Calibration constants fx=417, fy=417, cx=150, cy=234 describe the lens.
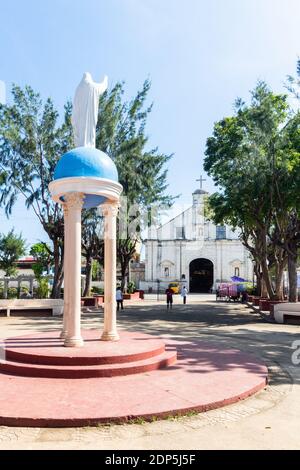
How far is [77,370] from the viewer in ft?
23.1

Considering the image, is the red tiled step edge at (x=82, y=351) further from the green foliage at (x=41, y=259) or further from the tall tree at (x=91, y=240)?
the green foliage at (x=41, y=259)

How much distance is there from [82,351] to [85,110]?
5394 millimetres

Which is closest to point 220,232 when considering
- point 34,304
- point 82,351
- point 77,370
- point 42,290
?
point 42,290

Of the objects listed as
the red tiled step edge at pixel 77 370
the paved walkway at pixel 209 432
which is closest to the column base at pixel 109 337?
the red tiled step edge at pixel 77 370

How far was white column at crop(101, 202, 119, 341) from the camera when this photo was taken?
9789mm

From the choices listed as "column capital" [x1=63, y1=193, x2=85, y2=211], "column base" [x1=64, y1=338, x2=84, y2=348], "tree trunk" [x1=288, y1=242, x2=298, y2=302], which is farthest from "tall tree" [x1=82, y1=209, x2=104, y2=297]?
"column base" [x1=64, y1=338, x2=84, y2=348]

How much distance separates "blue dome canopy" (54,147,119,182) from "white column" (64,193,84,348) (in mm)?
474

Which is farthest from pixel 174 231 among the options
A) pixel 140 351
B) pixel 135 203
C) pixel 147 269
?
pixel 140 351

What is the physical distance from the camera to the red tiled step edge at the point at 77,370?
7066mm

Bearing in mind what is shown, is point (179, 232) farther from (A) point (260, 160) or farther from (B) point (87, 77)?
(B) point (87, 77)

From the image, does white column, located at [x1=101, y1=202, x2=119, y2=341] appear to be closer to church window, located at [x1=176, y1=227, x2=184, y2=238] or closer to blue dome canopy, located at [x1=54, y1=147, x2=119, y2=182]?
blue dome canopy, located at [x1=54, y1=147, x2=119, y2=182]

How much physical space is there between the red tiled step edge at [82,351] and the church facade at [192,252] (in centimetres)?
4606

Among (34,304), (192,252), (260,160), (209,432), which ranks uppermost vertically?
(260,160)

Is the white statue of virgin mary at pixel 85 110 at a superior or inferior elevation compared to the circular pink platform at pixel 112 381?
superior
